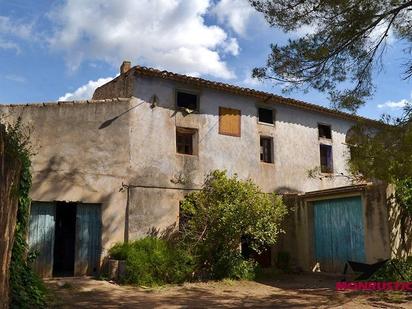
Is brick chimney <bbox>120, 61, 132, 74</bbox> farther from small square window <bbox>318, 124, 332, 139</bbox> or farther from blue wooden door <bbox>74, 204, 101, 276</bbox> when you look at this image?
small square window <bbox>318, 124, 332, 139</bbox>

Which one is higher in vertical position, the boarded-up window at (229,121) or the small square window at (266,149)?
the boarded-up window at (229,121)

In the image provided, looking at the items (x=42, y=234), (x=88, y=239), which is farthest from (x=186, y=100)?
(x=42, y=234)

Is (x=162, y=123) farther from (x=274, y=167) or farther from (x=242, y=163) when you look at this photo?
(x=274, y=167)

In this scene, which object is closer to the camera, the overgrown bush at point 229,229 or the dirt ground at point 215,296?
the dirt ground at point 215,296

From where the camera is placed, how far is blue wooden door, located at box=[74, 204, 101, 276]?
12977mm

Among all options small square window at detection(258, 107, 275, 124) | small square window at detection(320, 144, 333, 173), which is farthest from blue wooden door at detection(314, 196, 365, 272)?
small square window at detection(320, 144, 333, 173)

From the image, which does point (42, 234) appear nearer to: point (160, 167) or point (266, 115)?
point (160, 167)

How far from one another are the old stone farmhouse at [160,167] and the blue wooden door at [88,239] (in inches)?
1.1

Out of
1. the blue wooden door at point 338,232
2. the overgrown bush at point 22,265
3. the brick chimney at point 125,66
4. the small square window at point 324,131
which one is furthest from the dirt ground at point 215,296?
the small square window at point 324,131

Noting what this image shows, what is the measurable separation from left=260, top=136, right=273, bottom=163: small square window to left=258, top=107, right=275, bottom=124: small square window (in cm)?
69

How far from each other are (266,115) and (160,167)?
534cm

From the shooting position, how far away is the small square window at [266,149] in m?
17.5

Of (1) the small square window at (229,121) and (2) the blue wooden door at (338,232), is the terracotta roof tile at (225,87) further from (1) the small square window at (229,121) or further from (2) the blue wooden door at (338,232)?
(2) the blue wooden door at (338,232)

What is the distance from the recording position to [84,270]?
13.0 meters
